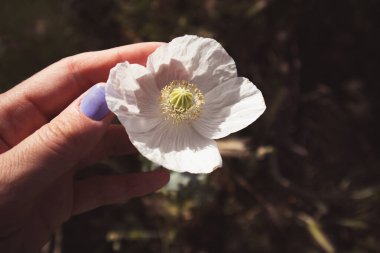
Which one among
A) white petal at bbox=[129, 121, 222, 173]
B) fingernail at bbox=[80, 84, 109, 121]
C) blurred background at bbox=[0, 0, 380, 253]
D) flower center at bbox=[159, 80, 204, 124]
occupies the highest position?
fingernail at bbox=[80, 84, 109, 121]

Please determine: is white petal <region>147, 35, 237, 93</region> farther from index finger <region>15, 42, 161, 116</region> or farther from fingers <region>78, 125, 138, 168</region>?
fingers <region>78, 125, 138, 168</region>

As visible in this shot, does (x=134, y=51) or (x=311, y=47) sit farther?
(x=311, y=47)

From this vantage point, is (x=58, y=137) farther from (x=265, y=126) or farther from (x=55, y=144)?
(x=265, y=126)

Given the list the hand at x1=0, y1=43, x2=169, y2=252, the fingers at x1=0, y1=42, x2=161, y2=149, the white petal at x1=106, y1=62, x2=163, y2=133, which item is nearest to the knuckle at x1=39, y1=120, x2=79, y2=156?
the hand at x1=0, y1=43, x2=169, y2=252

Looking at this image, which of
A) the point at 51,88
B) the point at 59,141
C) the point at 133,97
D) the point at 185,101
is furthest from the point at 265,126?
A: the point at 59,141

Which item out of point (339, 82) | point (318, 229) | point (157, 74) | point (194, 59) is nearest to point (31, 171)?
point (157, 74)

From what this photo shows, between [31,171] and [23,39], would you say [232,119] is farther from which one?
[23,39]
